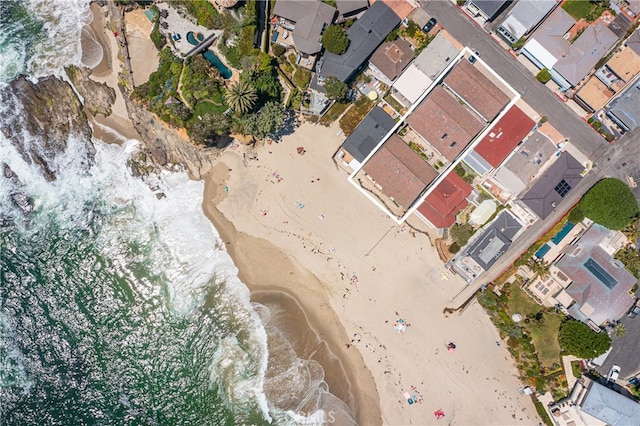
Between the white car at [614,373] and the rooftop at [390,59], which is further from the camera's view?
the rooftop at [390,59]

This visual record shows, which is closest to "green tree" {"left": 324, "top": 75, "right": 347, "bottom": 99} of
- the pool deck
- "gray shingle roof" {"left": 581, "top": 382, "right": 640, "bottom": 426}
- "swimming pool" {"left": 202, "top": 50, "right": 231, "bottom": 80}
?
"swimming pool" {"left": 202, "top": 50, "right": 231, "bottom": 80}

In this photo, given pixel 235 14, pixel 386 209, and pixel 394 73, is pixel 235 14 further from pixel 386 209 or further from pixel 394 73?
pixel 386 209

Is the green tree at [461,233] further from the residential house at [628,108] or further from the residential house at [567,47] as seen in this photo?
the residential house at [628,108]

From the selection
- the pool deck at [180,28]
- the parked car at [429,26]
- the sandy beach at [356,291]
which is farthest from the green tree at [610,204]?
the pool deck at [180,28]

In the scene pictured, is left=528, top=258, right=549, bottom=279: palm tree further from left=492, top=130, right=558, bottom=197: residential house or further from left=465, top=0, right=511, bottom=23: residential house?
left=465, top=0, right=511, bottom=23: residential house

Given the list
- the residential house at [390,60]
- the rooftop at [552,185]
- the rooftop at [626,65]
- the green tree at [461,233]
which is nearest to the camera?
the green tree at [461,233]

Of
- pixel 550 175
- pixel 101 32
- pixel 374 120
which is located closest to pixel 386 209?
pixel 374 120
